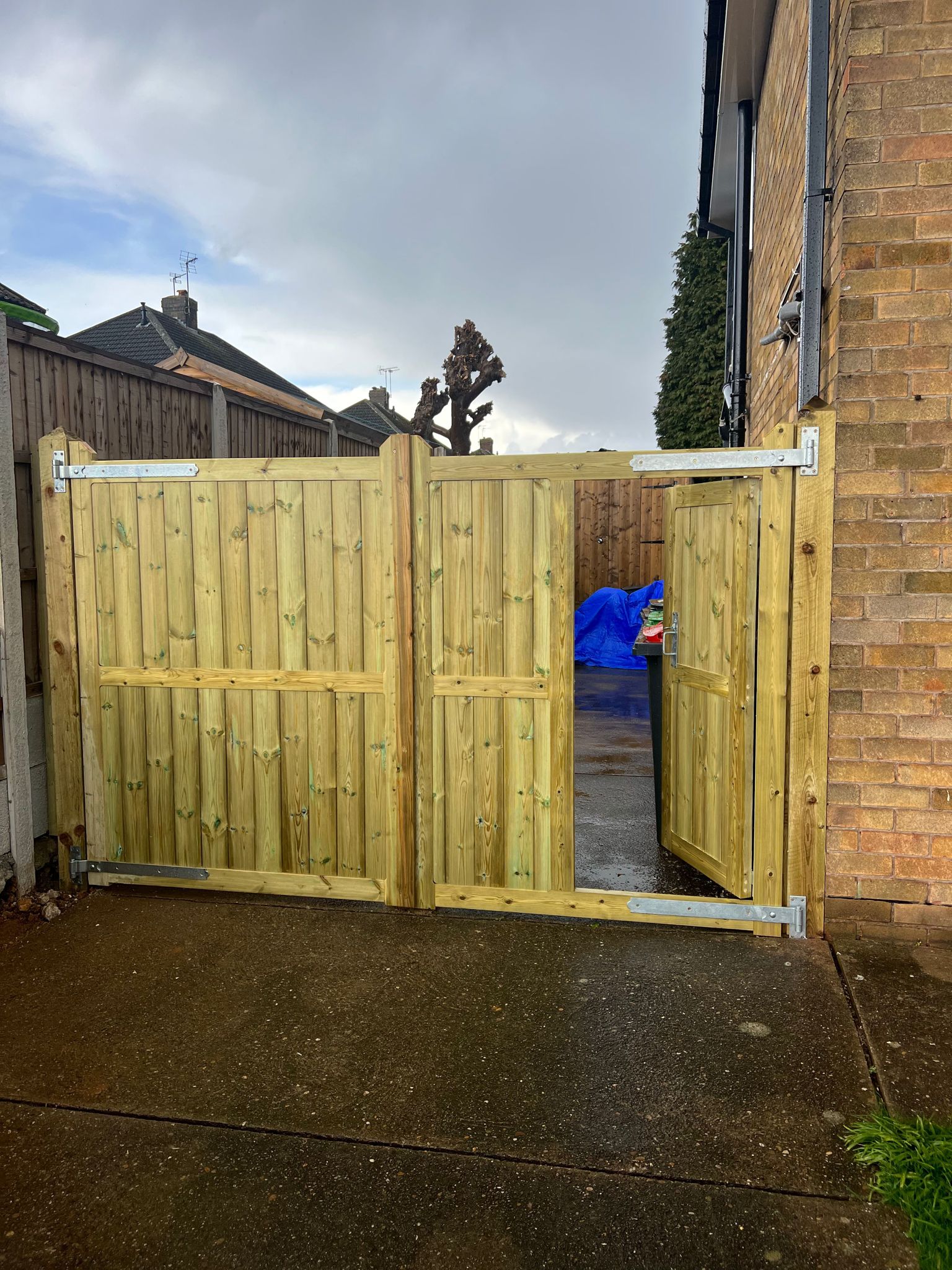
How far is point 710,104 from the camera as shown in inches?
289

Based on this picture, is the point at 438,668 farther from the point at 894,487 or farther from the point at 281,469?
the point at 894,487

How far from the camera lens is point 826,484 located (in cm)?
361

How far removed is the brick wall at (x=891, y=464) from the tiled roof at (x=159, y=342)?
401 inches

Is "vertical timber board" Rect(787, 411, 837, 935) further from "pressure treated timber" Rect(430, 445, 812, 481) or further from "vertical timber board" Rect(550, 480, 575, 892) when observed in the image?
"vertical timber board" Rect(550, 480, 575, 892)

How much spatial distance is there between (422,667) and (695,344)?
12.0 metres

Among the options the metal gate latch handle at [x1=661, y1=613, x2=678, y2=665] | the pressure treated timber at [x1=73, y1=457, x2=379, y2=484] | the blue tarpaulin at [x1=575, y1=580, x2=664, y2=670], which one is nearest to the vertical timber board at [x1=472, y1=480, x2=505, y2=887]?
the pressure treated timber at [x1=73, y1=457, x2=379, y2=484]

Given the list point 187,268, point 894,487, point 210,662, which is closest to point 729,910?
point 894,487

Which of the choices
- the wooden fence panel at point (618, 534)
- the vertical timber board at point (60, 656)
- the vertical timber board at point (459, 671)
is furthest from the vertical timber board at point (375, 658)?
the wooden fence panel at point (618, 534)

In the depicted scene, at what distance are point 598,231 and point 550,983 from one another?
15276mm

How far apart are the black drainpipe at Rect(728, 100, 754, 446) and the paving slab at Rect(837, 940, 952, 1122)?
210 inches

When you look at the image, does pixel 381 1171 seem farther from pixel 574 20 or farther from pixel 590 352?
pixel 590 352

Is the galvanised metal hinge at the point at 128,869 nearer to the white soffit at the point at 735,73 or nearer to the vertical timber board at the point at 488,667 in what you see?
the vertical timber board at the point at 488,667

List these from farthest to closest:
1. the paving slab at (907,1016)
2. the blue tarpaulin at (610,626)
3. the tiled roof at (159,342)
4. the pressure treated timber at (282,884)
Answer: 1. the tiled roof at (159,342)
2. the blue tarpaulin at (610,626)
3. the pressure treated timber at (282,884)
4. the paving slab at (907,1016)

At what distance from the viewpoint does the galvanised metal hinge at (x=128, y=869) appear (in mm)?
4375
